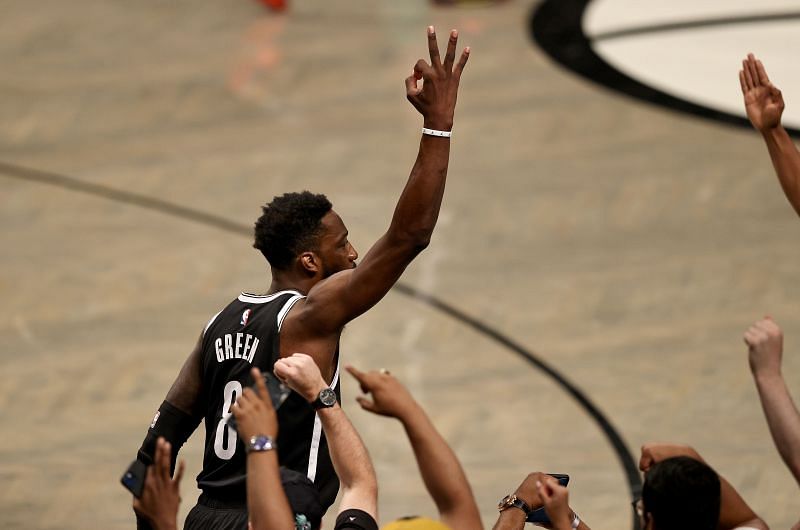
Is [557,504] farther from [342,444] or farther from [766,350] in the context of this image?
[766,350]

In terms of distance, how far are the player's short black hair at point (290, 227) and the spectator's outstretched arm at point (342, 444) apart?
0.80 metres

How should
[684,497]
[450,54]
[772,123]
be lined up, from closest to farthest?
[684,497]
[450,54]
[772,123]

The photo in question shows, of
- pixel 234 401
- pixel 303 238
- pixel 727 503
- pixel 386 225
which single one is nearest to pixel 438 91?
pixel 303 238

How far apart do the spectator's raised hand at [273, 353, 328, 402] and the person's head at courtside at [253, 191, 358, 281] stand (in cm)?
76

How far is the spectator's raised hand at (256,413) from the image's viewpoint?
13.6 ft

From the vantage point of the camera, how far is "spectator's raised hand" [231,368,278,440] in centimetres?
413

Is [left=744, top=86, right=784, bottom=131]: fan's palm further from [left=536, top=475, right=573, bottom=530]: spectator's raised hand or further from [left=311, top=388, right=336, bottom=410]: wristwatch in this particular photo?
[left=311, top=388, right=336, bottom=410]: wristwatch

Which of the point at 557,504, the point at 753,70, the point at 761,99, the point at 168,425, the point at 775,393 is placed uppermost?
the point at 753,70

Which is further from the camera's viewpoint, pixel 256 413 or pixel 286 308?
pixel 286 308

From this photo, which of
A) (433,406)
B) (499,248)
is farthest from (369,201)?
(433,406)

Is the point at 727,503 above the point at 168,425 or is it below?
below

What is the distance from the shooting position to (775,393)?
483cm

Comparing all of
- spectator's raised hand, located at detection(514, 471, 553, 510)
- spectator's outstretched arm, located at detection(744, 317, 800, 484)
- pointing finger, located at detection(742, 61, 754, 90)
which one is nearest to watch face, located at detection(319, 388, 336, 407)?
spectator's raised hand, located at detection(514, 471, 553, 510)

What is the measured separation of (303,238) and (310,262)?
0.10 m
